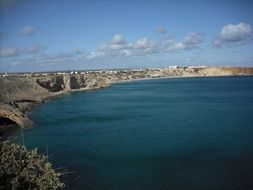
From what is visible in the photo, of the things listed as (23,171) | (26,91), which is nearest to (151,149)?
(23,171)

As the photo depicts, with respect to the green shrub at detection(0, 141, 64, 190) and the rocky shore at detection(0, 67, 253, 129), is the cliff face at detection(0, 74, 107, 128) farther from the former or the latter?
the green shrub at detection(0, 141, 64, 190)

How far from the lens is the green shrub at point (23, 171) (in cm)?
1378

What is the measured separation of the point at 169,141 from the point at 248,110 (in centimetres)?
2594

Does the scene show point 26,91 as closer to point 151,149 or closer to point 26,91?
point 26,91

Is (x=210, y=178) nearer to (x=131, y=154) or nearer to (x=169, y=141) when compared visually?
(x=131, y=154)

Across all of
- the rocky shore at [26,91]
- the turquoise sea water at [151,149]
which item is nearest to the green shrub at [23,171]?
the turquoise sea water at [151,149]

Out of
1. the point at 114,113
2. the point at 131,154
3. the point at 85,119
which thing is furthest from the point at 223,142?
the point at 114,113

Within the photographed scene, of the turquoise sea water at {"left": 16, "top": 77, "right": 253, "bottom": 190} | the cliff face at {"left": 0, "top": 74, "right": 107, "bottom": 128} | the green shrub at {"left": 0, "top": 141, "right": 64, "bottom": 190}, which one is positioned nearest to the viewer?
the green shrub at {"left": 0, "top": 141, "right": 64, "bottom": 190}

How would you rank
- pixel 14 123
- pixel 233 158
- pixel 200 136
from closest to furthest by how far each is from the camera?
pixel 233 158 → pixel 200 136 → pixel 14 123

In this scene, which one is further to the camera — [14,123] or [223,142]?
[14,123]

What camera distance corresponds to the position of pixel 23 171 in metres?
14.4

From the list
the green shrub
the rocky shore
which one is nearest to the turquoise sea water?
the rocky shore

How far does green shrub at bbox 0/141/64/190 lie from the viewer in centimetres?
1378

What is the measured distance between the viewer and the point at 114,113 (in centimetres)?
5944
